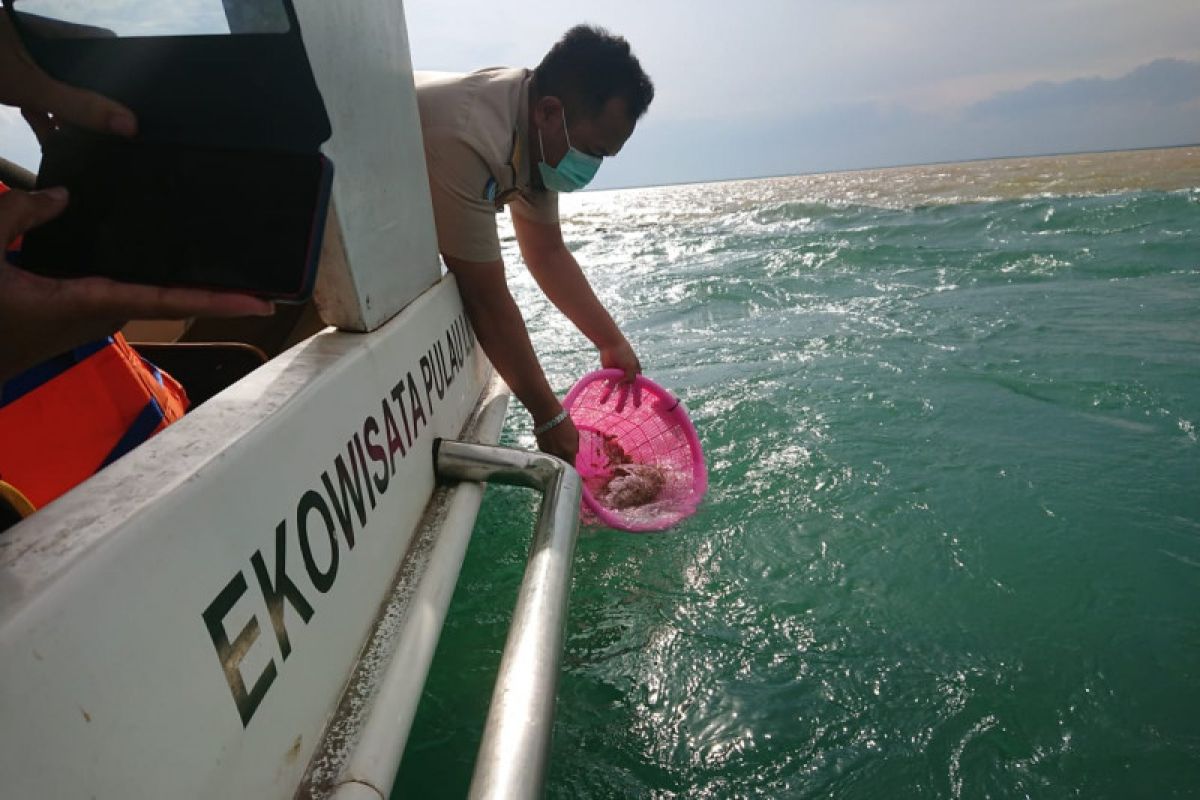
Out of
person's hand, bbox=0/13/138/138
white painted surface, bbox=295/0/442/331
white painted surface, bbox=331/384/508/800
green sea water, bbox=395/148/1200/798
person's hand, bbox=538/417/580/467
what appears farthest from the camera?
person's hand, bbox=538/417/580/467

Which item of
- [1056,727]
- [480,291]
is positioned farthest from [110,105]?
[1056,727]

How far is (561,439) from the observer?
7.41ft

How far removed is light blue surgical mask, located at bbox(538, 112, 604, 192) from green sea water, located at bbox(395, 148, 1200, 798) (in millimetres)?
1254

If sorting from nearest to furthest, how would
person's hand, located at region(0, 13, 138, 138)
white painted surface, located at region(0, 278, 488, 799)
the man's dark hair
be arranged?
1. white painted surface, located at region(0, 278, 488, 799)
2. person's hand, located at region(0, 13, 138, 138)
3. the man's dark hair

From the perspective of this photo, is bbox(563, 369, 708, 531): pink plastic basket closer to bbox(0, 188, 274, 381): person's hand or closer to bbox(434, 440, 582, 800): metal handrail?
bbox(434, 440, 582, 800): metal handrail

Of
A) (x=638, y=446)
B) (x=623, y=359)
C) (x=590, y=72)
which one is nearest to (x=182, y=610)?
(x=590, y=72)

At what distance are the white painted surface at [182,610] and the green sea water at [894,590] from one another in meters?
0.85

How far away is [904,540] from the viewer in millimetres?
2334

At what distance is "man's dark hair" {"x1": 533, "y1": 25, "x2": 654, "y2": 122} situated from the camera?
2072 mm

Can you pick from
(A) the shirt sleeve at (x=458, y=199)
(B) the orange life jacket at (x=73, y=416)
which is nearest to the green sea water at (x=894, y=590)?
(B) the orange life jacket at (x=73, y=416)

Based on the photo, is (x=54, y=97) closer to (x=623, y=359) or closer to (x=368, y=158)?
(x=368, y=158)

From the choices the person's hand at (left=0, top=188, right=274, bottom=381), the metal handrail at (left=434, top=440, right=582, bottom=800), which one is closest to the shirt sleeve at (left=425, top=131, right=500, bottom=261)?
the metal handrail at (left=434, top=440, right=582, bottom=800)

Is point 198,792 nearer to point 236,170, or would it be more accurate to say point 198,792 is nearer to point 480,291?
point 236,170

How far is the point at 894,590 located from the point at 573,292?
5.38ft
